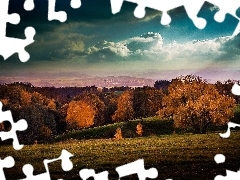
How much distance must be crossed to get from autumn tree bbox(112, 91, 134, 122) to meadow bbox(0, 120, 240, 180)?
26cm

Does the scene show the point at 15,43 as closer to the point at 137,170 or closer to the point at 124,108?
the point at 137,170

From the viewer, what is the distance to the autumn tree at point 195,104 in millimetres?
11398

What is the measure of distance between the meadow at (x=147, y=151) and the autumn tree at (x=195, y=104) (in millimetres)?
331

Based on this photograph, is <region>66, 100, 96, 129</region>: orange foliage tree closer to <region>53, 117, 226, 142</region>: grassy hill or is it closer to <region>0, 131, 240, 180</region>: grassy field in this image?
<region>53, 117, 226, 142</region>: grassy hill

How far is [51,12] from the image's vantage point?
24.7 feet

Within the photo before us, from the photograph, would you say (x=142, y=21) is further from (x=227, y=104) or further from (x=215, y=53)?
(x=227, y=104)

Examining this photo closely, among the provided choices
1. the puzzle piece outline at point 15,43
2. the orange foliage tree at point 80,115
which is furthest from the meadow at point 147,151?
the puzzle piece outline at point 15,43

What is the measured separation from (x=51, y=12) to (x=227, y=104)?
594cm

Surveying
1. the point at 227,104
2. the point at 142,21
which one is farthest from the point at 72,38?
the point at 227,104

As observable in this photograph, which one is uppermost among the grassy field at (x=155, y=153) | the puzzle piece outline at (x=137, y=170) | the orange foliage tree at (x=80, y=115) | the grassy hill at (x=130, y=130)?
the orange foliage tree at (x=80, y=115)

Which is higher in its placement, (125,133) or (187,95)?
(187,95)

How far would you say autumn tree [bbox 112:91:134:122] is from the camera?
11.2 m

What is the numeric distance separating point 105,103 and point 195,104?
2652 millimetres
